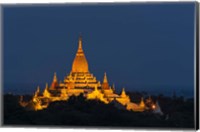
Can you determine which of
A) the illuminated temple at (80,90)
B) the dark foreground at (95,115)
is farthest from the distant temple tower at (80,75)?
the dark foreground at (95,115)

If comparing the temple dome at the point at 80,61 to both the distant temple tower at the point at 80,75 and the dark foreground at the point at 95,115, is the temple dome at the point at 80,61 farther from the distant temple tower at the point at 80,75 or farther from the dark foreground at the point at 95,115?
the dark foreground at the point at 95,115

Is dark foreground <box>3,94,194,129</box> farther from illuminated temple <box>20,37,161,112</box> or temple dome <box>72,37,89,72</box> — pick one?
temple dome <box>72,37,89,72</box>

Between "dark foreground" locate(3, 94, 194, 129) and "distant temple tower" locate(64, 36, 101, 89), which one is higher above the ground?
"distant temple tower" locate(64, 36, 101, 89)

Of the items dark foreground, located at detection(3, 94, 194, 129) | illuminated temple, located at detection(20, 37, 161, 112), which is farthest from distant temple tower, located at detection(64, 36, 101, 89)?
dark foreground, located at detection(3, 94, 194, 129)

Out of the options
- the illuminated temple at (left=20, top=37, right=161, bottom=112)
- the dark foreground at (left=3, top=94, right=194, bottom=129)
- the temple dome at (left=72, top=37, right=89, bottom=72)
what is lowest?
the dark foreground at (left=3, top=94, right=194, bottom=129)

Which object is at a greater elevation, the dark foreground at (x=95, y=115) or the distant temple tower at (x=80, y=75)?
the distant temple tower at (x=80, y=75)

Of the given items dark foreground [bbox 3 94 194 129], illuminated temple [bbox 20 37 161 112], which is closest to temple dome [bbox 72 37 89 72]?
illuminated temple [bbox 20 37 161 112]

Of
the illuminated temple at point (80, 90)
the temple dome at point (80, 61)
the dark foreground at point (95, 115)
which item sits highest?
the temple dome at point (80, 61)
